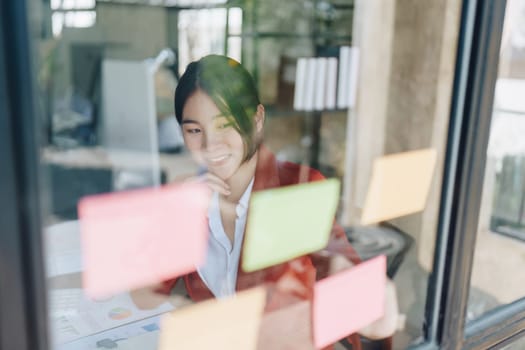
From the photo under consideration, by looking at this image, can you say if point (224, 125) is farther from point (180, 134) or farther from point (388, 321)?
point (388, 321)

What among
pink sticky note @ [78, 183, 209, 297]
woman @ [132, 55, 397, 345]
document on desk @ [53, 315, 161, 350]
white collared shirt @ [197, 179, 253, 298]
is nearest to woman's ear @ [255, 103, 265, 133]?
woman @ [132, 55, 397, 345]

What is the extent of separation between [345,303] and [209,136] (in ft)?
1.24

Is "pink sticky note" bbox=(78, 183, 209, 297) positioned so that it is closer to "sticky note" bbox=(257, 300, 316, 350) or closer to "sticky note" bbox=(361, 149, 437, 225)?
"sticky note" bbox=(257, 300, 316, 350)

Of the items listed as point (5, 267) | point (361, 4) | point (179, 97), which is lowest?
point (5, 267)

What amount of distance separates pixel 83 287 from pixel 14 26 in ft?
1.08

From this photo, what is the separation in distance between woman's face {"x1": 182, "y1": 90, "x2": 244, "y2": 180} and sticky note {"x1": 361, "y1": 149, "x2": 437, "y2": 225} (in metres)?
0.37

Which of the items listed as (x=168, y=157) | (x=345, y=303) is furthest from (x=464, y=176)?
(x=168, y=157)

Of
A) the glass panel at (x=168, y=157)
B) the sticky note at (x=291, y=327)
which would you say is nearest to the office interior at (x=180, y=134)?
the glass panel at (x=168, y=157)

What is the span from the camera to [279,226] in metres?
0.79

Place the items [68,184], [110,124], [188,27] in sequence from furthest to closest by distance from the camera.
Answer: [110,124]
[188,27]
[68,184]

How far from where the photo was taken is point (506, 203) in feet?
4.97

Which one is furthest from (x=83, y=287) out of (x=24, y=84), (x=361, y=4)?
(x=361, y=4)

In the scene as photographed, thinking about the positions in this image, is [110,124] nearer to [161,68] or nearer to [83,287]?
[161,68]

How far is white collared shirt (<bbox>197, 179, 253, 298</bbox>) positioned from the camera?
76 cm
